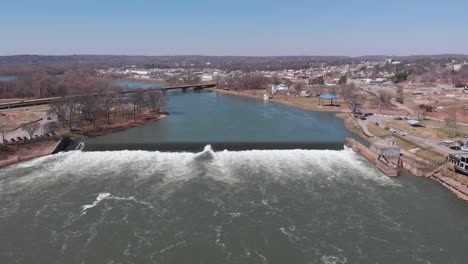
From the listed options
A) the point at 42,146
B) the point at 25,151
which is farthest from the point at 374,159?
the point at 25,151

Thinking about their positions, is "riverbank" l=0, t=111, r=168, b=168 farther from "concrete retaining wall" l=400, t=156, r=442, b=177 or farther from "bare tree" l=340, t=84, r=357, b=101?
"bare tree" l=340, t=84, r=357, b=101

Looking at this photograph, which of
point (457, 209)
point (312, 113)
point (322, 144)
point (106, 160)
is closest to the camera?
point (457, 209)

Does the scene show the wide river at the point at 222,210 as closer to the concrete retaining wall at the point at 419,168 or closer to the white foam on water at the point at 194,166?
the white foam on water at the point at 194,166

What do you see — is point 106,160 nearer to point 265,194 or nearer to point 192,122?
point 265,194

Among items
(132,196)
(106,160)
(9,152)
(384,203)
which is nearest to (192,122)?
(106,160)

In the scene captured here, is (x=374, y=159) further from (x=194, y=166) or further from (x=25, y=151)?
(x=25, y=151)
